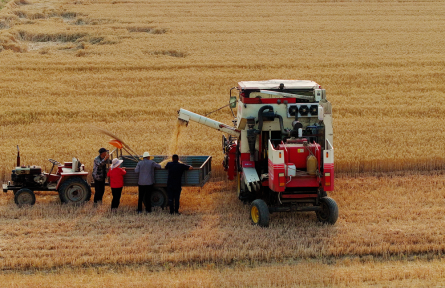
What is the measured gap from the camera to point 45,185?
1403 centimetres

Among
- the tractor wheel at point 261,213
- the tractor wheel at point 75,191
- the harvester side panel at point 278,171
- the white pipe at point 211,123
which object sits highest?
the white pipe at point 211,123

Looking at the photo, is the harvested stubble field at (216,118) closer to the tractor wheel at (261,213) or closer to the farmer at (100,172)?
the tractor wheel at (261,213)

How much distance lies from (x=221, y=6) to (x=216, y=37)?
32.5ft

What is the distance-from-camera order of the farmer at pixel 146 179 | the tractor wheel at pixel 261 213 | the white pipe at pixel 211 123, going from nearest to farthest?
the tractor wheel at pixel 261 213 < the farmer at pixel 146 179 < the white pipe at pixel 211 123

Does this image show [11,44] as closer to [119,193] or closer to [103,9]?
[103,9]

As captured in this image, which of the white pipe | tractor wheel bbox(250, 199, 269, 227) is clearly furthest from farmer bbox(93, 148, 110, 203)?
tractor wheel bbox(250, 199, 269, 227)

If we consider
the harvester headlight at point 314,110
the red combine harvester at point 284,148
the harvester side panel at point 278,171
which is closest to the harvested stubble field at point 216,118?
the red combine harvester at point 284,148

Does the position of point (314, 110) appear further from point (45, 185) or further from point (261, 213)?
point (45, 185)

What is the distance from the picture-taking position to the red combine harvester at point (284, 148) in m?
12.0

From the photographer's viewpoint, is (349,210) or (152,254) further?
(349,210)

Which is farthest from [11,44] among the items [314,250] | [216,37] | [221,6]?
[314,250]

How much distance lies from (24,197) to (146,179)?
2.73 metres

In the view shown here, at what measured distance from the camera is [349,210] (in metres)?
13.6

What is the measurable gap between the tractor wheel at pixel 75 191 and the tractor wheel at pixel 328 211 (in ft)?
16.6
